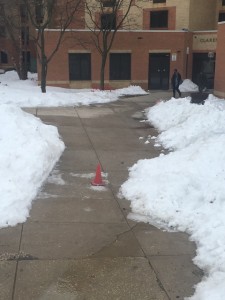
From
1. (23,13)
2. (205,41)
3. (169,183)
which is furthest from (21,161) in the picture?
(23,13)

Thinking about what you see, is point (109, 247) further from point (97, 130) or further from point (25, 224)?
point (97, 130)

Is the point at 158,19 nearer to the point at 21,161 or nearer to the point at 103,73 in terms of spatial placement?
the point at 103,73

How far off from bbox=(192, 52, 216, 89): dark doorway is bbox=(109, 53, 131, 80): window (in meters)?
5.43

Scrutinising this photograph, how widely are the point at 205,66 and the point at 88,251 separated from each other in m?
28.8

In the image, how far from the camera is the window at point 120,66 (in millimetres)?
31172

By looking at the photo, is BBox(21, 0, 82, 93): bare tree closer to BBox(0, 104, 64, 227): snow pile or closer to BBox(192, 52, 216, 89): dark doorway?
BBox(192, 52, 216, 89): dark doorway

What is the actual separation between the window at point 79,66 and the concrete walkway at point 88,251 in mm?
21969

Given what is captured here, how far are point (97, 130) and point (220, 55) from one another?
1322cm

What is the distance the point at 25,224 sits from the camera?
6.52 meters

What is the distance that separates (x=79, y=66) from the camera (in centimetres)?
3089

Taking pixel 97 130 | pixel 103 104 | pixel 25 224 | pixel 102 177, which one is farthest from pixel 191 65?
pixel 25 224

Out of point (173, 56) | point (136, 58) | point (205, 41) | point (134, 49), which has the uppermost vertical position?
point (205, 41)

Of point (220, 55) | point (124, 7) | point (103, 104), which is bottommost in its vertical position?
point (103, 104)

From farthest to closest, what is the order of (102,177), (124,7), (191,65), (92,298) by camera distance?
(124,7) → (191,65) → (102,177) → (92,298)
